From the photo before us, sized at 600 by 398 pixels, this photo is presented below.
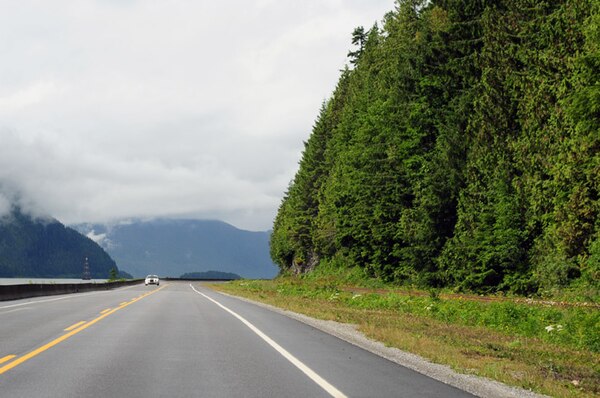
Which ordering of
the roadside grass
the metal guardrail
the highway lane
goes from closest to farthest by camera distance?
the highway lane → the roadside grass → the metal guardrail

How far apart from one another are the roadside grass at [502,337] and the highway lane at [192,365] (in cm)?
133

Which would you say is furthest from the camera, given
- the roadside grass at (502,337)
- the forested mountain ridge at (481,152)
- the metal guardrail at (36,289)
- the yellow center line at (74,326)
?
the metal guardrail at (36,289)

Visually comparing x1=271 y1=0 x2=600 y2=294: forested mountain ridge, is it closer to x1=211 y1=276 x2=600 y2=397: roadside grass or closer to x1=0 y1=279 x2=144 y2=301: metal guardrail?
x1=211 y1=276 x2=600 y2=397: roadside grass

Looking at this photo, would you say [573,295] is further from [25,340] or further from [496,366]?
[25,340]

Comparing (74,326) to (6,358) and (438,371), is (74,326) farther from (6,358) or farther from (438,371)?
(438,371)

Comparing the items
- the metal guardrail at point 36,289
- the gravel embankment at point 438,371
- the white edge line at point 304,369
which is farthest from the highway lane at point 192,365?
the metal guardrail at point 36,289

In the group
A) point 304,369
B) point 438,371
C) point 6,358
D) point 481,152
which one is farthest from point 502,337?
point 481,152

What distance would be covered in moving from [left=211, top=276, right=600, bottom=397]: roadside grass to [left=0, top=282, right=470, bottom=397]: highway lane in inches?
52.5

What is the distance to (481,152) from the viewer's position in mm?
36000

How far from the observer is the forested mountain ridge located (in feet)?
92.9

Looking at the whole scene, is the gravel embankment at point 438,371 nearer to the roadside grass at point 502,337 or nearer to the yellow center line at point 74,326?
the roadside grass at point 502,337

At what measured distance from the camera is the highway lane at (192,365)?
7672 millimetres

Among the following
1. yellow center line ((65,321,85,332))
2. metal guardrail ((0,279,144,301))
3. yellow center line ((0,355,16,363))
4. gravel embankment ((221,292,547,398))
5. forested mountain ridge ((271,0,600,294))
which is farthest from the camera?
metal guardrail ((0,279,144,301))

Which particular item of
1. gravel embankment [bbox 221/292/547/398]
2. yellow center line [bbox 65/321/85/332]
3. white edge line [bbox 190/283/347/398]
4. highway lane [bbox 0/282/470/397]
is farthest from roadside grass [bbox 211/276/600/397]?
yellow center line [bbox 65/321/85/332]
